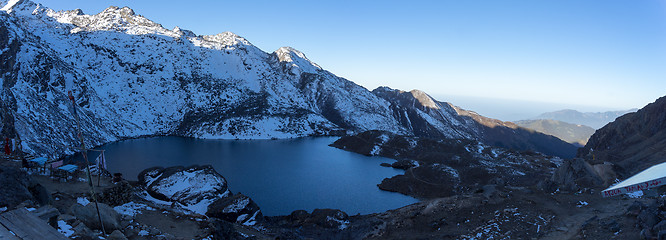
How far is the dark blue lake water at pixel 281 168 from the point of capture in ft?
174

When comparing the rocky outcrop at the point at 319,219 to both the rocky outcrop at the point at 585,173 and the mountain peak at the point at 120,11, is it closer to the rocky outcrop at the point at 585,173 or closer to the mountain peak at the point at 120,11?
the rocky outcrop at the point at 585,173

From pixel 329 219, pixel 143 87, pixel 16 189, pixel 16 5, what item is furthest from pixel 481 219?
pixel 16 5

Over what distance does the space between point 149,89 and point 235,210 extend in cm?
13202

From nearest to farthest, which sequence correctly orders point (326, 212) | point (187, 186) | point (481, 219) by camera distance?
point (481, 219) → point (326, 212) → point (187, 186)

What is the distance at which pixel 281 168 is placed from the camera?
75.9 m

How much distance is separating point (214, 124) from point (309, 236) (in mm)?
109181

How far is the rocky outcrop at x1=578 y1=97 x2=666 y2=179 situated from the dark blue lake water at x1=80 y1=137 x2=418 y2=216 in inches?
1303

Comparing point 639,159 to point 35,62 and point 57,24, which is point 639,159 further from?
point 57,24

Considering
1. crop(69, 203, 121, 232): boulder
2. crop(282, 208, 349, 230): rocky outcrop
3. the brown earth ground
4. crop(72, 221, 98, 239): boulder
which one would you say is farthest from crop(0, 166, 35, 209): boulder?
crop(282, 208, 349, 230): rocky outcrop

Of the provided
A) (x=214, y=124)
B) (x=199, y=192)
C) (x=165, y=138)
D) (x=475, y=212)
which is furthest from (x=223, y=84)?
(x=475, y=212)

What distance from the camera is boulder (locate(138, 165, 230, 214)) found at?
4244cm

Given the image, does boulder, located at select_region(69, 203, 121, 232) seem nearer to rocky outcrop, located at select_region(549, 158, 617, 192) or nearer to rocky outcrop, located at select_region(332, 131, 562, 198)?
rocky outcrop, located at select_region(332, 131, 562, 198)

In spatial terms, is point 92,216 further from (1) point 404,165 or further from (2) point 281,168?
(1) point 404,165

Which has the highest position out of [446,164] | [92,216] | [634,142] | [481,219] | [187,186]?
[634,142]
